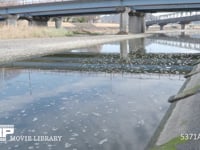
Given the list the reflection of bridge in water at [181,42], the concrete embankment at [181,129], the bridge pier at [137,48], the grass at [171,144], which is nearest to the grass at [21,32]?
the bridge pier at [137,48]

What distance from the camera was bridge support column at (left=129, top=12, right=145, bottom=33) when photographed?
85.2 m

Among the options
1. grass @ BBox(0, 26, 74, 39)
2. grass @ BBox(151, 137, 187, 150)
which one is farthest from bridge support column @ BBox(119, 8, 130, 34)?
grass @ BBox(151, 137, 187, 150)

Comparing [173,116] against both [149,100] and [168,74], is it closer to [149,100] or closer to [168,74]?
[149,100]

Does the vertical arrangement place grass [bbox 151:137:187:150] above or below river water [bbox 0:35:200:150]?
above

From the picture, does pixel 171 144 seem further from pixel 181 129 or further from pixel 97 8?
pixel 97 8

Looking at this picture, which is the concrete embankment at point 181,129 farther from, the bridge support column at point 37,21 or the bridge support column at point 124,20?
the bridge support column at point 37,21

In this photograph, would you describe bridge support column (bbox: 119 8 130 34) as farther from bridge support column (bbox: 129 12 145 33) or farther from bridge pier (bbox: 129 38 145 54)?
bridge pier (bbox: 129 38 145 54)

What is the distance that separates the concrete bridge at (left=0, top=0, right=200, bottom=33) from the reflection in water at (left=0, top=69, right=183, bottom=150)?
56817 millimetres

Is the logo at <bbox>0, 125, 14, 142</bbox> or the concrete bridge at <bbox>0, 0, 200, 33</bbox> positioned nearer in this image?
the logo at <bbox>0, 125, 14, 142</bbox>

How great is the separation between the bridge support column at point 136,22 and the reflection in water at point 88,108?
68373 mm

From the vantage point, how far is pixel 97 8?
78312 mm

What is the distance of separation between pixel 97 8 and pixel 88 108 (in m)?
68.9

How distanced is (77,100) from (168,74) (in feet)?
27.0

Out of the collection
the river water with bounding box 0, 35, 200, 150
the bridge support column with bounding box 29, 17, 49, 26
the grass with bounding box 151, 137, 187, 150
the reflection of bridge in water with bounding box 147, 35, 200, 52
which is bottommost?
the reflection of bridge in water with bounding box 147, 35, 200, 52
